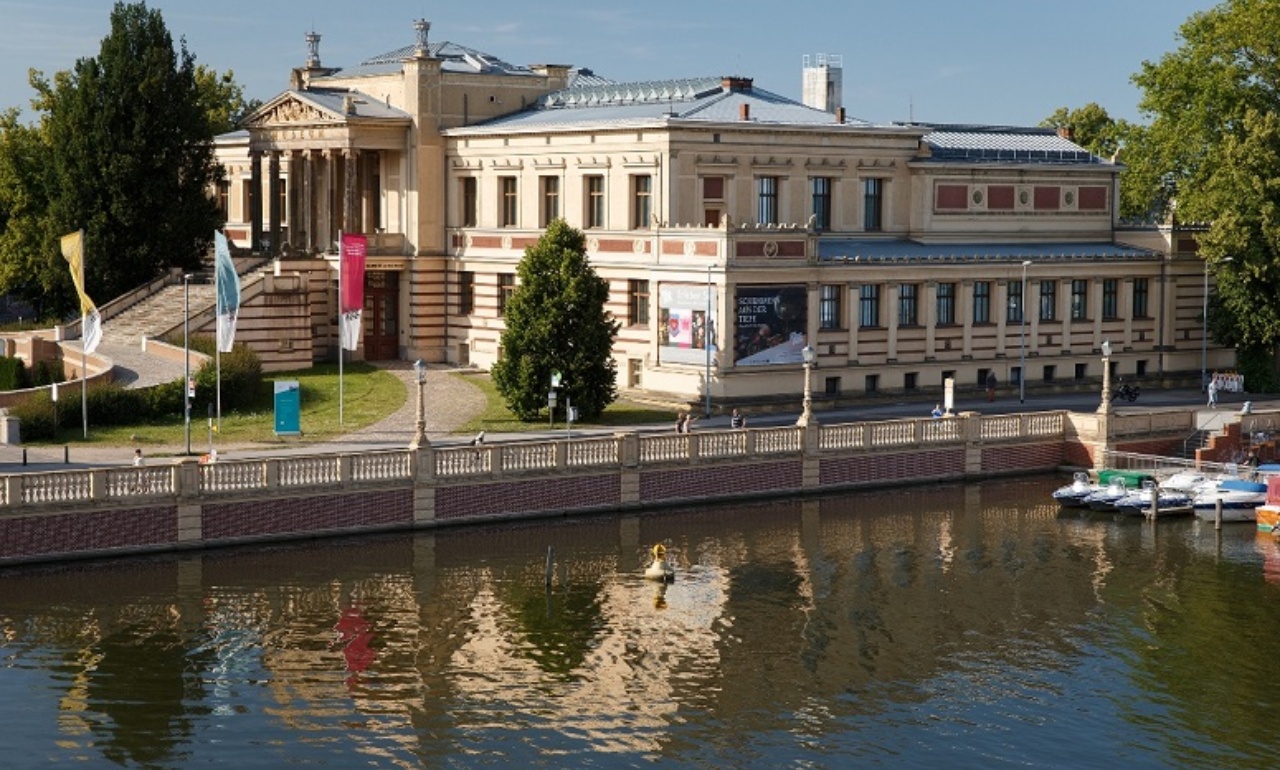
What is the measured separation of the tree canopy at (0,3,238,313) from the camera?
92.9m

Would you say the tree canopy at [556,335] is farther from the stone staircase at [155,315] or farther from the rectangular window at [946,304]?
the stone staircase at [155,315]

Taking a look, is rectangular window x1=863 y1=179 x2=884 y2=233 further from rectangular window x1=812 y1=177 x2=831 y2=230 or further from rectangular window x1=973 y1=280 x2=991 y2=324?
rectangular window x1=973 y1=280 x2=991 y2=324

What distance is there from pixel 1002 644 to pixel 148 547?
24.7m

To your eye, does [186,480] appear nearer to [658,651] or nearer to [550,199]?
[658,651]

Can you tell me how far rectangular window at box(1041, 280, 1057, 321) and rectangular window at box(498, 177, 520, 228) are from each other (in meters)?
24.6

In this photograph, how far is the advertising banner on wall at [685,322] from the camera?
7856 cm

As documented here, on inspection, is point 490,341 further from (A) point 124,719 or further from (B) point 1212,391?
(A) point 124,719

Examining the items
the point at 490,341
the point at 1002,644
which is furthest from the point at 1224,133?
the point at 1002,644

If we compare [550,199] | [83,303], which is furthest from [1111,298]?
[83,303]

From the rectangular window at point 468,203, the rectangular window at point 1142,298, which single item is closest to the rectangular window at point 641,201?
the rectangular window at point 468,203

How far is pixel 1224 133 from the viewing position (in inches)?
3814

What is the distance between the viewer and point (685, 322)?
79.6 metres

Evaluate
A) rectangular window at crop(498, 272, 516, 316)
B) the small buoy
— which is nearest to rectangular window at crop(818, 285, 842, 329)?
rectangular window at crop(498, 272, 516, 316)

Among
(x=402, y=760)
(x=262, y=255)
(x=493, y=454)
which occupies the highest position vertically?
(x=262, y=255)
